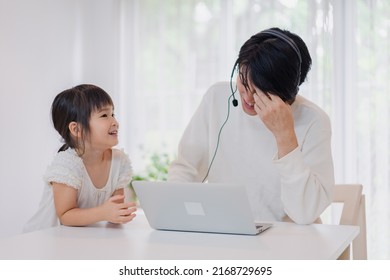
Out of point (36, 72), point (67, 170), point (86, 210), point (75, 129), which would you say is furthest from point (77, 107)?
point (36, 72)

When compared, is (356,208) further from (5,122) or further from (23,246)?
(5,122)

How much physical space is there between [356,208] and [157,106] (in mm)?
2384

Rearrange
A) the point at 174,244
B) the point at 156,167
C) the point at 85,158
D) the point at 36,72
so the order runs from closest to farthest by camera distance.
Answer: the point at 174,244, the point at 85,158, the point at 36,72, the point at 156,167

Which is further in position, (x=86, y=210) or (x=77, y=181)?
(x=77, y=181)

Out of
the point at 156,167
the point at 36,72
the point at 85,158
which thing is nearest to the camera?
the point at 85,158

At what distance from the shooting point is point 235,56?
11.8ft

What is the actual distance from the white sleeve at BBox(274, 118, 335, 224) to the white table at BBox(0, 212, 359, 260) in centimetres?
5

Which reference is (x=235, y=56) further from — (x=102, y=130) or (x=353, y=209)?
(x=353, y=209)

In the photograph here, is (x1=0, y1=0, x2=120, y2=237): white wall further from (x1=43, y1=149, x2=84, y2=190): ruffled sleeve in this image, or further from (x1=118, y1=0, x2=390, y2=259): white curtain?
(x1=43, y1=149, x2=84, y2=190): ruffled sleeve

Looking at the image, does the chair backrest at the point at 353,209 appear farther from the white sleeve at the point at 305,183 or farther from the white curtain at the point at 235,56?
the white curtain at the point at 235,56

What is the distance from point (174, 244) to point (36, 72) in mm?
2381

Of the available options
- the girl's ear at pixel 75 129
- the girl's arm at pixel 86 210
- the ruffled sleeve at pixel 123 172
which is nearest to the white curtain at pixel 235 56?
the ruffled sleeve at pixel 123 172

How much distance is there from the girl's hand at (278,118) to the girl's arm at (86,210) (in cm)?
41
